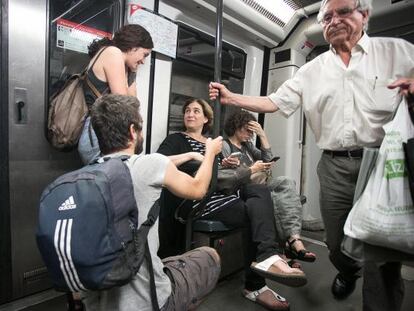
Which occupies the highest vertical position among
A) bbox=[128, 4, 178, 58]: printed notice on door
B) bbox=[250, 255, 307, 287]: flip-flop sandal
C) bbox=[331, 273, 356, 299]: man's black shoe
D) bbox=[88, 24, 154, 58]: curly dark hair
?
bbox=[128, 4, 178, 58]: printed notice on door

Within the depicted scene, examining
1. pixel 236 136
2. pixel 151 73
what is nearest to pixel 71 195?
pixel 151 73

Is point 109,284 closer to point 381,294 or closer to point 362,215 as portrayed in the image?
point 362,215

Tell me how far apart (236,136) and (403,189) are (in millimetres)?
1886

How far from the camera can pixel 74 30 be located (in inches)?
83.7

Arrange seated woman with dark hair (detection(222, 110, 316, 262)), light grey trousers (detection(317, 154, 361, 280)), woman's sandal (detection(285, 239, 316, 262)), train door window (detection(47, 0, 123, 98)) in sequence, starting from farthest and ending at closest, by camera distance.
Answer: seated woman with dark hair (detection(222, 110, 316, 262)) < woman's sandal (detection(285, 239, 316, 262)) < train door window (detection(47, 0, 123, 98)) < light grey trousers (detection(317, 154, 361, 280))

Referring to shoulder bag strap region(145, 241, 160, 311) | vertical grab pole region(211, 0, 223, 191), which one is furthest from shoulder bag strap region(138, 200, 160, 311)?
vertical grab pole region(211, 0, 223, 191)

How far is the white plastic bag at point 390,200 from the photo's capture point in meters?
1.09

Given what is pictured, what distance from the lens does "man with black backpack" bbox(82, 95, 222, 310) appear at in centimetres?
108

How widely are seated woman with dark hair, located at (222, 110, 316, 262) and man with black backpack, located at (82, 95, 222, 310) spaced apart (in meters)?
1.08

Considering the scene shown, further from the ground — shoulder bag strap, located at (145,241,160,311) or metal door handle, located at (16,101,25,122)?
metal door handle, located at (16,101,25,122)

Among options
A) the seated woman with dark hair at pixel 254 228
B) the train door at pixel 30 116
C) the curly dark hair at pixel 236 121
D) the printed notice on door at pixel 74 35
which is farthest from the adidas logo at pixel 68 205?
the curly dark hair at pixel 236 121

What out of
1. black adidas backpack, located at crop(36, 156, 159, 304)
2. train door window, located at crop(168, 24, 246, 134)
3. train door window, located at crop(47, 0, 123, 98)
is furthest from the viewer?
train door window, located at crop(168, 24, 246, 134)

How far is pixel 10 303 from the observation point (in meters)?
1.92

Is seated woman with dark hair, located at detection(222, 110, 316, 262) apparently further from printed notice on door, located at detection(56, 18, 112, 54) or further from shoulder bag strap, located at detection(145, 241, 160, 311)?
printed notice on door, located at detection(56, 18, 112, 54)
